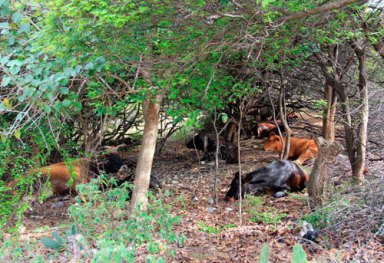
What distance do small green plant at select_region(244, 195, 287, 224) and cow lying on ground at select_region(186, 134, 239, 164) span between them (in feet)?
9.16

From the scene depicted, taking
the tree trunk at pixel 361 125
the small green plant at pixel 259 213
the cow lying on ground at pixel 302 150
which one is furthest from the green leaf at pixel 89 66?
the cow lying on ground at pixel 302 150

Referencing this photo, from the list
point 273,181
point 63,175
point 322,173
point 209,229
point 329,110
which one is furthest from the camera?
point 329,110

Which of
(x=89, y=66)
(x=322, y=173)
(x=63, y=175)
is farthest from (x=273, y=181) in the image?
(x=89, y=66)

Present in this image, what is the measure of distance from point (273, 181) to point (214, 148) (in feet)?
10.5

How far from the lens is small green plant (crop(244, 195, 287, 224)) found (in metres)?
6.16

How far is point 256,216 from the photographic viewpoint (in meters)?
6.40

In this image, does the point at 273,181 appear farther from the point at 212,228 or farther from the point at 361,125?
the point at 212,228

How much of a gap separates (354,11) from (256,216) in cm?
305

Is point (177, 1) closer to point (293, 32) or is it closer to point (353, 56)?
point (293, 32)

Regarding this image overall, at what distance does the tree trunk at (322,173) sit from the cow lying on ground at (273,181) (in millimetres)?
1335

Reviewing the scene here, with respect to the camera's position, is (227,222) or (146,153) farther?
(146,153)

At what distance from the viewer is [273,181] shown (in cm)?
768

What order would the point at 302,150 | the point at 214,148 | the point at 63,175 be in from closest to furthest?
the point at 63,175 → the point at 302,150 → the point at 214,148

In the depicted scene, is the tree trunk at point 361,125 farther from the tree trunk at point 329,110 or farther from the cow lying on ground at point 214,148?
the cow lying on ground at point 214,148
